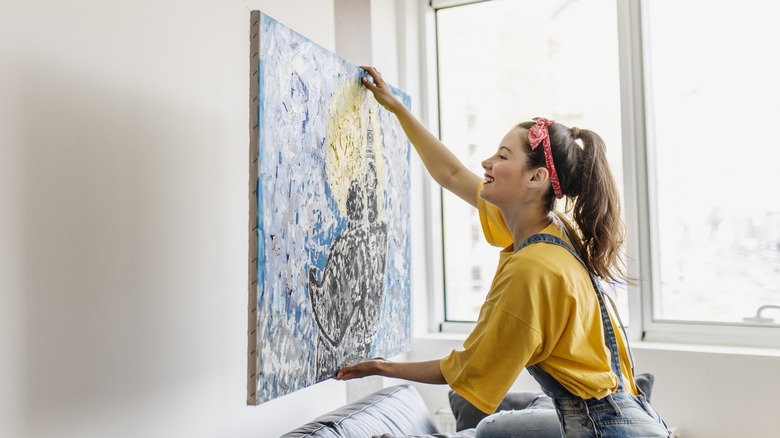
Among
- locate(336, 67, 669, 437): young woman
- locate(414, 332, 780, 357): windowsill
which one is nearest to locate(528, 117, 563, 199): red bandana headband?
locate(336, 67, 669, 437): young woman

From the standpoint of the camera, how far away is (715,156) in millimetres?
2680

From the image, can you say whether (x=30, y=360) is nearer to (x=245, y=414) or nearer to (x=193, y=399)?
(x=193, y=399)

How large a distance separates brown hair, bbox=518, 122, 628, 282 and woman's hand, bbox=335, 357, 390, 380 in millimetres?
552

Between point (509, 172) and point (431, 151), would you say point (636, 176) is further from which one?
point (509, 172)

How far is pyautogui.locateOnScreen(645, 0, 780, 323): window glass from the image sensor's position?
2.60m

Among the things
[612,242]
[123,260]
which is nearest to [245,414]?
[123,260]

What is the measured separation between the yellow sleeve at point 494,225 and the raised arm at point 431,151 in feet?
0.20

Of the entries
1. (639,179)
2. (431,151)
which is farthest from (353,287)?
(639,179)

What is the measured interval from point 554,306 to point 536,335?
0.07 m

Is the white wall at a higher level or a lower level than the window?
lower

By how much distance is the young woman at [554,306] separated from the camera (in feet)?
4.57

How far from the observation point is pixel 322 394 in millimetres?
2395

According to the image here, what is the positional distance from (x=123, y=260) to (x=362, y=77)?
839 mm

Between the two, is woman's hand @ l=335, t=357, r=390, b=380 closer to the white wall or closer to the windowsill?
the white wall
